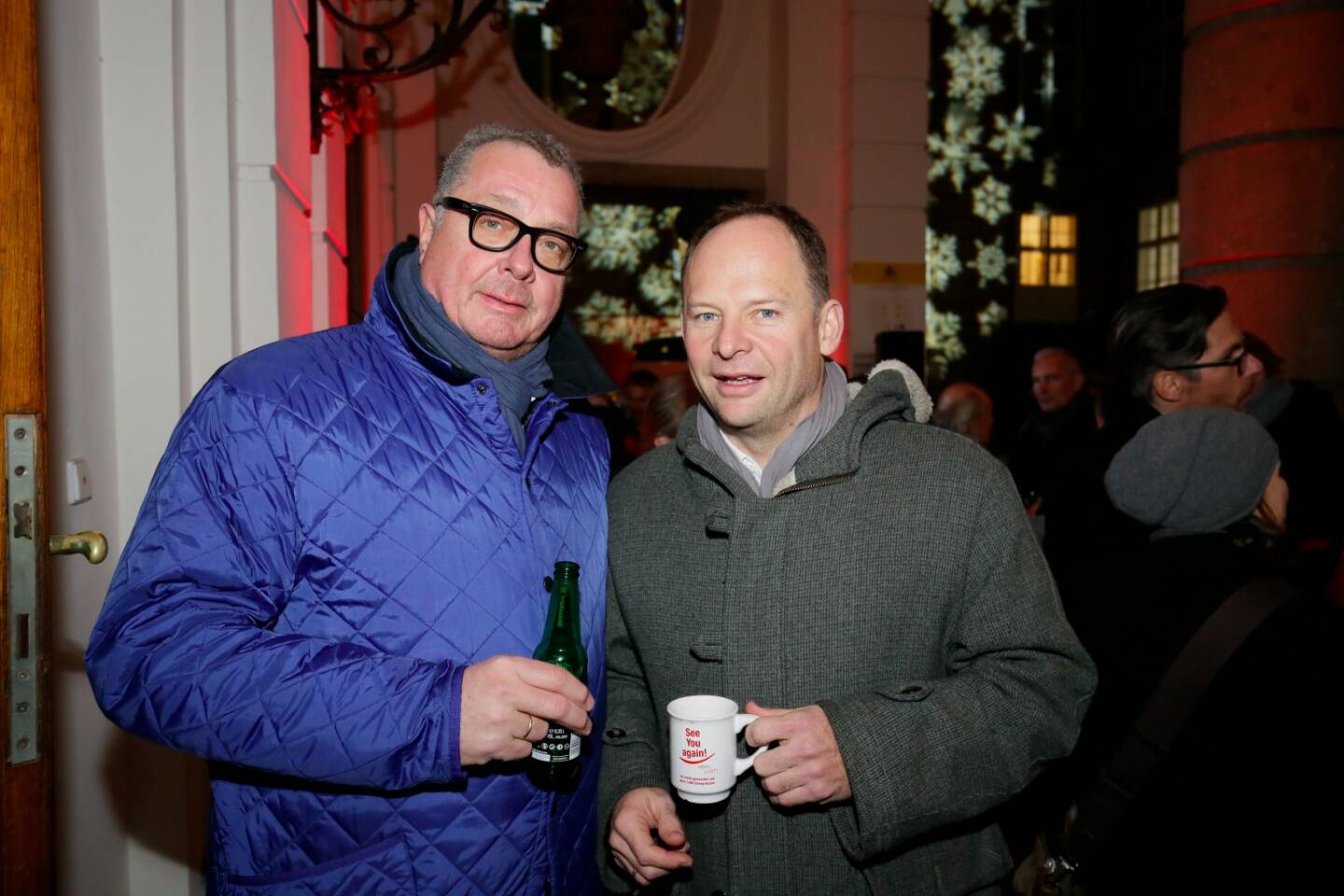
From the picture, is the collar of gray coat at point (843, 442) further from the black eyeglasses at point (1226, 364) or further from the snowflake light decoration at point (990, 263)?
the snowflake light decoration at point (990, 263)

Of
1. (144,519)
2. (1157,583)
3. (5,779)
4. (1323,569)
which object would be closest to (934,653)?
(1157,583)

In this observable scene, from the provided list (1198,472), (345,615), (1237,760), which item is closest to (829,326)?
(1198,472)

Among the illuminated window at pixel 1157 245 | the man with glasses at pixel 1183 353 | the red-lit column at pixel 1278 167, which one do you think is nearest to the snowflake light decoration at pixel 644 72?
the red-lit column at pixel 1278 167

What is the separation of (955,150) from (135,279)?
20.1 meters

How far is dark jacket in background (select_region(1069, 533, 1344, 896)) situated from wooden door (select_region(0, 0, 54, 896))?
212 centimetres

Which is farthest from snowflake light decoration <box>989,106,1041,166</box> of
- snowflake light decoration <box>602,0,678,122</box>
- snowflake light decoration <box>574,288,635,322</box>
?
snowflake light decoration <box>574,288,635,322</box>

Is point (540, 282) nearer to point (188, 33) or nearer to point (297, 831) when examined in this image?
point (297, 831)

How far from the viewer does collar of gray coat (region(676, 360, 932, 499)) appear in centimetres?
178

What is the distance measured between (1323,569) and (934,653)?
345cm

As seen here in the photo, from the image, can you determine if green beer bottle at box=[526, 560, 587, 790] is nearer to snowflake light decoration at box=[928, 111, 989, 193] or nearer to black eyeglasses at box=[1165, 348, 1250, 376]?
black eyeglasses at box=[1165, 348, 1250, 376]

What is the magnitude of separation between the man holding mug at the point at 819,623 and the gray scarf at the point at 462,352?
36 centimetres

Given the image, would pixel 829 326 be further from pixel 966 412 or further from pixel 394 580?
pixel 966 412

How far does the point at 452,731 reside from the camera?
4.50 ft

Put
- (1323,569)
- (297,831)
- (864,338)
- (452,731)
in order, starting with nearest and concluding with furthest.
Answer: (452,731), (297,831), (1323,569), (864,338)
